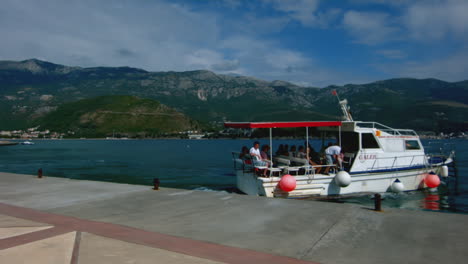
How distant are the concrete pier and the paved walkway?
0.02 metres

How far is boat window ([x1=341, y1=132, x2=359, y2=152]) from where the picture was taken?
18031mm

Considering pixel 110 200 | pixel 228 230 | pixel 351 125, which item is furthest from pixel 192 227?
pixel 351 125

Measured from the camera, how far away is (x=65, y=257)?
636cm

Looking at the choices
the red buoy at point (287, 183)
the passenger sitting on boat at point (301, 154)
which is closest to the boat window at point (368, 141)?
the passenger sitting on boat at point (301, 154)

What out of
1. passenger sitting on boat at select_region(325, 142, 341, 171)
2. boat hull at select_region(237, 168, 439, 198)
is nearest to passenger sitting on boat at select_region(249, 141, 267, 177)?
boat hull at select_region(237, 168, 439, 198)

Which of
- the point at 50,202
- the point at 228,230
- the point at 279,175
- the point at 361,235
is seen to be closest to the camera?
the point at 361,235

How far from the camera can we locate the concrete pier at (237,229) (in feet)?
21.8

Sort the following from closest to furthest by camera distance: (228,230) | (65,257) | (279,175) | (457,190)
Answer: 1. (65,257)
2. (228,230)
3. (279,175)
4. (457,190)

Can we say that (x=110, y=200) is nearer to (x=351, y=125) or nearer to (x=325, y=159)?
(x=325, y=159)

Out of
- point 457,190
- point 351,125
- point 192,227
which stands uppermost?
point 351,125

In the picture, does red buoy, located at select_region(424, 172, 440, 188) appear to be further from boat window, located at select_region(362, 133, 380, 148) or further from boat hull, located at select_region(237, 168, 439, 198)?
boat window, located at select_region(362, 133, 380, 148)

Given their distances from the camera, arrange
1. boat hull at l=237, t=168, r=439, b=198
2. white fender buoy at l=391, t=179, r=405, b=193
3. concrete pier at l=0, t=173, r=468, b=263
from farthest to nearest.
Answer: white fender buoy at l=391, t=179, r=405, b=193, boat hull at l=237, t=168, r=439, b=198, concrete pier at l=0, t=173, r=468, b=263

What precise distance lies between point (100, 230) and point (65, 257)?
2.00 metres

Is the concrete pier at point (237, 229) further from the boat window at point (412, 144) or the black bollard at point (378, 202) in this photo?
the boat window at point (412, 144)
